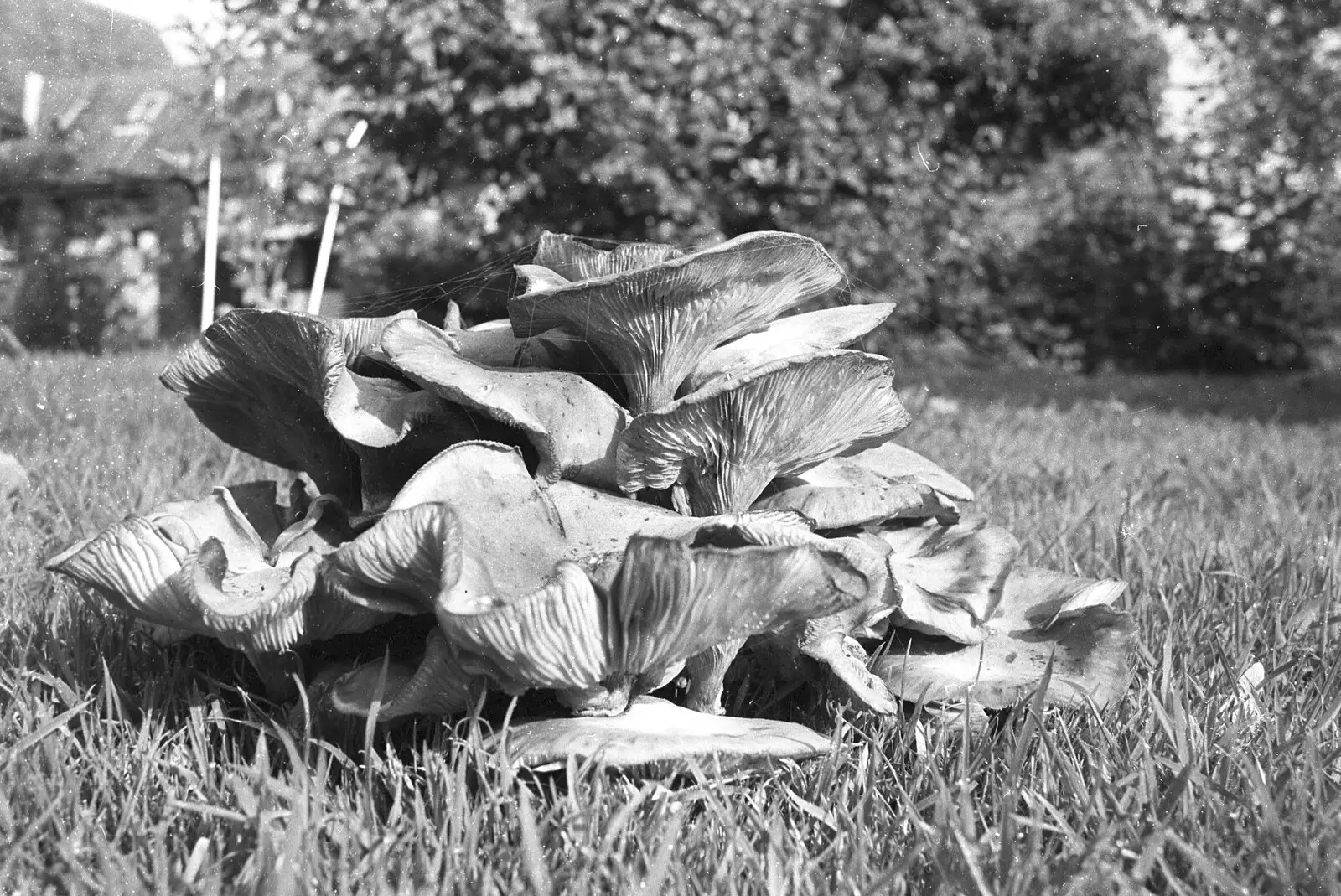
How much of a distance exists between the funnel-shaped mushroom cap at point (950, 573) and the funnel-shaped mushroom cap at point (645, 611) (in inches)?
14.2

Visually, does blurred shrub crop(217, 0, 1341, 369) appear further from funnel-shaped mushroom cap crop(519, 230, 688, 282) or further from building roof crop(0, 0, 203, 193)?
building roof crop(0, 0, 203, 193)

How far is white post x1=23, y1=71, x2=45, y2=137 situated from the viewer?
6.91 m

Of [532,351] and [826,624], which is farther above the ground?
[532,351]

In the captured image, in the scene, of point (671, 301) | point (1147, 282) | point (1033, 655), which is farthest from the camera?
point (1147, 282)

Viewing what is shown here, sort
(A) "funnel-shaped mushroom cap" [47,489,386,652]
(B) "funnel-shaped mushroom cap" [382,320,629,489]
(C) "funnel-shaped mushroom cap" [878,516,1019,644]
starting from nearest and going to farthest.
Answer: (A) "funnel-shaped mushroom cap" [47,489,386,652] < (B) "funnel-shaped mushroom cap" [382,320,629,489] < (C) "funnel-shaped mushroom cap" [878,516,1019,644]

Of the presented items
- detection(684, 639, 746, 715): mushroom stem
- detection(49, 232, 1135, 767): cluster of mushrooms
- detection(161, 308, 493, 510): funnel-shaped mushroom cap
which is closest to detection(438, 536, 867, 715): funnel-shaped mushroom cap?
detection(49, 232, 1135, 767): cluster of mushrooms

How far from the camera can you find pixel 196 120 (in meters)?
6.95

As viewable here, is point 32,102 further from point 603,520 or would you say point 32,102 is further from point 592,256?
point 603,520

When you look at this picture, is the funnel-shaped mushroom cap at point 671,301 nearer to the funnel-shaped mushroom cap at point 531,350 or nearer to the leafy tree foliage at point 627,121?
the funnel-shaped mushroom cap at point 531,350

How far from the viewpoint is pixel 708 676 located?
1367 millimetres

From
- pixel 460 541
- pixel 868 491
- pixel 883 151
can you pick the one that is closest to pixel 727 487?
pixel 868 491

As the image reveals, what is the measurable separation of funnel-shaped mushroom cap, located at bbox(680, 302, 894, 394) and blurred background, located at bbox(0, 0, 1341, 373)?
730 mm

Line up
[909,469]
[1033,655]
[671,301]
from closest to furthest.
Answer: [671,301] → [1033,655] → [909,469]

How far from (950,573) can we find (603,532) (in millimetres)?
616
